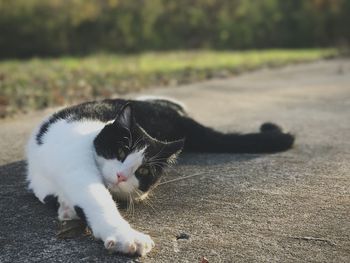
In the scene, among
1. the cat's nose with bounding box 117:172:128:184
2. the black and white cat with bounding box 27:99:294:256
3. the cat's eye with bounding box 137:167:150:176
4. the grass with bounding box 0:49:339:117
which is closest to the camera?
the black and white cat with bounding box 27:99:294:256

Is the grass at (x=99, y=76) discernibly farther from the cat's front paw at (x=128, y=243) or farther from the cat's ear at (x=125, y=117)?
the cat's front paw at (x=128, y=243)

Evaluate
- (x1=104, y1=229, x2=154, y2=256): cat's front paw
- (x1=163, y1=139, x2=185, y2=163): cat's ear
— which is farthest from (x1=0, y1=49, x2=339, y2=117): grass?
(x1=104, y1=229, x2=154, y2=256): cat's front paw

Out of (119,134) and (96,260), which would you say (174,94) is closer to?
(119,134)

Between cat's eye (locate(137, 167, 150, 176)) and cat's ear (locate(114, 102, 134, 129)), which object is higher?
cat's ear (locate(114, 102, 134, 129))

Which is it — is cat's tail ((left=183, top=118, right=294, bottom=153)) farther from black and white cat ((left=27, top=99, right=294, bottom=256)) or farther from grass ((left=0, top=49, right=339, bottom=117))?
grass ((left=0, top=49, right=339, bottom=117))

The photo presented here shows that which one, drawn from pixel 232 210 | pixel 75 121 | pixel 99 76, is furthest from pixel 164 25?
pixel 232 210

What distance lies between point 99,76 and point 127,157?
5.58 meters

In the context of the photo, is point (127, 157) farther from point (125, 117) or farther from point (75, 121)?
point (75, 121)

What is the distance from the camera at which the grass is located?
5957mm

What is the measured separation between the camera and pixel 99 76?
7.93 m

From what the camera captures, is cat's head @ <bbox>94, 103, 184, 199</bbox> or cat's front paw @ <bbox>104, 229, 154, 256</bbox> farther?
cat's head @ <bbox>94, 103, 184, 199</bbox>

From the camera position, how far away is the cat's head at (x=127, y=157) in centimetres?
248

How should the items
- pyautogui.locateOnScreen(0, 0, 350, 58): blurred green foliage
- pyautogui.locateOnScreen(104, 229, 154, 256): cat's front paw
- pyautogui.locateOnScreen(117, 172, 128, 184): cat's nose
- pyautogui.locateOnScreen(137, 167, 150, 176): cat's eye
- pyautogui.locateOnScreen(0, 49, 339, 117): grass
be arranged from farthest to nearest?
pyautogui.locateOnScreen(0, 0, 350, 58): blurred green foliage
pyautogui.locateOnScreen(0, 49, 339, 117): grass
pyautogui.locateOnScreen(137, 167, 150, 176): cat's eye
pyautogui.locateOnScreen(117, 172, 128, 184): cat's nose
pyautogui.locateOnScreen(104, 229, 154, 256): cat's front paw

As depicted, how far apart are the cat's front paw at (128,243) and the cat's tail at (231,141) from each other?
1507 millimetres
